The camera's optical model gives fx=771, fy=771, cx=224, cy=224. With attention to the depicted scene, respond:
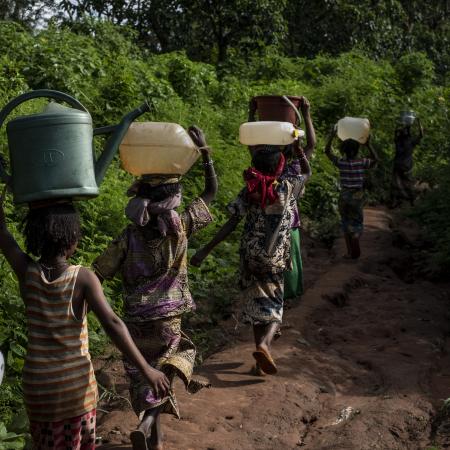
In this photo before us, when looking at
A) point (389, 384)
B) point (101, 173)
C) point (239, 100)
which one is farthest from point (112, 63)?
point (101, 173)

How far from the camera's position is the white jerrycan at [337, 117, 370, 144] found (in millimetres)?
8891

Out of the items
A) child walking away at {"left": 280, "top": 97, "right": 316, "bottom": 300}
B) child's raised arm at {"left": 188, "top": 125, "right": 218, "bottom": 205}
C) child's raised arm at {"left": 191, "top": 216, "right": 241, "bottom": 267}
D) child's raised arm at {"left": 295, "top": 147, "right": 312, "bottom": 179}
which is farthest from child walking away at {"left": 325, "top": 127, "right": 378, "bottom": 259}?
child's raised arm at {"left": 188, "top": 125, "right": 218, "bottom": 205}

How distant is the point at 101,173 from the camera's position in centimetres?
302

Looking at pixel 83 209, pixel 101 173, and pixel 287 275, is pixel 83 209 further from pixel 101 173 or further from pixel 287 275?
pixel 101 173

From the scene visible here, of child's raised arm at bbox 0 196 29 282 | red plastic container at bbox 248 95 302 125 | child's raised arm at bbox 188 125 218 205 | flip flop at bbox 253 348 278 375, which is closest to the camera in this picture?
child's raised arm at bbox 0 196 29 282

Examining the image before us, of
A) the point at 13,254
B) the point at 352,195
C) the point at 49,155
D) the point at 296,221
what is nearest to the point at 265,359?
the point at 296,221

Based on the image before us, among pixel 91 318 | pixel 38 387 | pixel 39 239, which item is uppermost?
pixel 39 239

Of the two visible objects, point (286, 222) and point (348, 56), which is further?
point (348, 56)

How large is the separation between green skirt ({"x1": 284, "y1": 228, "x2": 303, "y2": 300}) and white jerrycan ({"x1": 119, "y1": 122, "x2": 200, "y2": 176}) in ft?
6.44

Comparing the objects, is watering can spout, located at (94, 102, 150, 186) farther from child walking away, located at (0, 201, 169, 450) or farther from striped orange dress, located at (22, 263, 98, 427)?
striped orange dress, located at (22, 263, 98, 427)

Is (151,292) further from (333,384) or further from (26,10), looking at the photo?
(26,10)

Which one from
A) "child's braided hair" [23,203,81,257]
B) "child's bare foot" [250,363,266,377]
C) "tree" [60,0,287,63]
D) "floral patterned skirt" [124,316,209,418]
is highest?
"tree" [60,0,287,63]

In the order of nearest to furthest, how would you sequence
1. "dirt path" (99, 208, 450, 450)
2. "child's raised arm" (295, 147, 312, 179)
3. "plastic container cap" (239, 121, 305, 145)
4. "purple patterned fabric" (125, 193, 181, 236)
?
"purple patterned fabric" (125, 193, 181, 236), "dirt path" (99, 208, 450, 450), "plastic container cap" (239, 121, 305, 145), "child's raised arm" (295, 147, 312, 179)

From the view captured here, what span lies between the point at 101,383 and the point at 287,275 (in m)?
1.56
